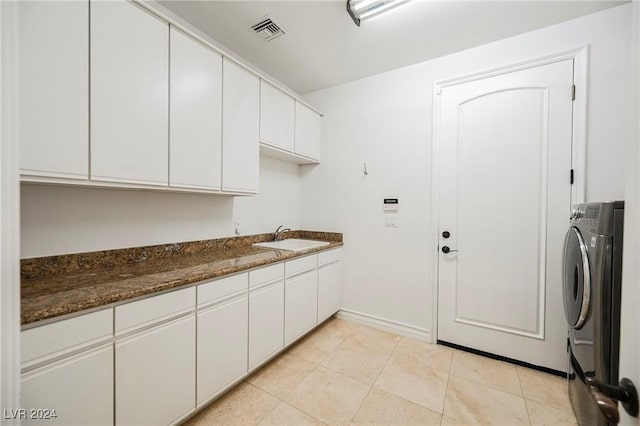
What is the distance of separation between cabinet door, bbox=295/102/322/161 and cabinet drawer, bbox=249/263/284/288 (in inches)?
48.8

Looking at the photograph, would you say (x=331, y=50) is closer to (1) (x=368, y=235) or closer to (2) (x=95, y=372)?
(1) (x=368, y=235)

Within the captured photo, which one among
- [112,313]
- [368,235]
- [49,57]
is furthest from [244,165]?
[368,235]

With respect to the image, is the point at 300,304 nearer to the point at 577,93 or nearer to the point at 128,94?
the point at 128,94

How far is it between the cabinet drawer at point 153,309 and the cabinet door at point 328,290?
53.0 inches

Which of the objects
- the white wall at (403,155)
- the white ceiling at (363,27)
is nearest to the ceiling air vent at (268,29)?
the white ceiling at (363,27)

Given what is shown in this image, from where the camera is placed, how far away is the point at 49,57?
1.08 m

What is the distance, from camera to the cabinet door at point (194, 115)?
1523 mm

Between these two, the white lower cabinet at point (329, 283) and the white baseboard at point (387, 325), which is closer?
the white baseboard at point (387, 325)

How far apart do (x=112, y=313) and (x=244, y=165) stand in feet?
4.15

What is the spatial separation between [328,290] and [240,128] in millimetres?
1763

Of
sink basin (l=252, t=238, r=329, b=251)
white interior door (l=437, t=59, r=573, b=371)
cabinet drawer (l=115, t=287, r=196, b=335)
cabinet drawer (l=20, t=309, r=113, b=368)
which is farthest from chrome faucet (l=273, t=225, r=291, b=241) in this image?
cabinet drawer (l=20, t=309, r=113, b=368)

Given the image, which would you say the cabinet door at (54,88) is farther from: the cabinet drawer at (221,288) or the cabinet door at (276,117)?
the cabinet door at (276,117)

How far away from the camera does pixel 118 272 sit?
1.39 m

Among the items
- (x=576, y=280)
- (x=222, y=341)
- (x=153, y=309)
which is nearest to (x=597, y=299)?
(x=576, y=280)
